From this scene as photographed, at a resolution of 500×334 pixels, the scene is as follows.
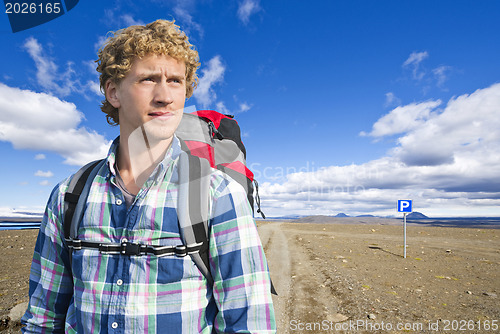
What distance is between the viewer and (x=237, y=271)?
1.34 meters

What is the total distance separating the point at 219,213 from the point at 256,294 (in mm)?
463

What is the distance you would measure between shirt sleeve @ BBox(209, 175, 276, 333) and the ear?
104 centimetres

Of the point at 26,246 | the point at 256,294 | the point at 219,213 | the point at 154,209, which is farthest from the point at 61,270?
the point at 26,246

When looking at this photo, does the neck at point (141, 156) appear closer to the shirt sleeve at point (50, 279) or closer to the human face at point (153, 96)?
the human face at point (153, 96)

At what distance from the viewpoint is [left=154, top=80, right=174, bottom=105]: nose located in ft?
5.39

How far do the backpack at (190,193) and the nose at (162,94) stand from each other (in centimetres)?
34

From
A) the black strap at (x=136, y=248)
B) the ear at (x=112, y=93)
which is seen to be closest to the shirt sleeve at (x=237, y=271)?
the black strap at (x=136, y=248)

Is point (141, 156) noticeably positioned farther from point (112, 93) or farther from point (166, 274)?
point (166, 274)

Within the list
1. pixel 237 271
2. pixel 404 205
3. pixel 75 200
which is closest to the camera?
pixel 237 271

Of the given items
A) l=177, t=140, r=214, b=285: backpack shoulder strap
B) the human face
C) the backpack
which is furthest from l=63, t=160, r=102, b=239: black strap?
l=177, t=140, r=214, b=285: backpack shoulder strap

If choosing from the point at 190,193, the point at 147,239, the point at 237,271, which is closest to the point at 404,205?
the point at 237,271

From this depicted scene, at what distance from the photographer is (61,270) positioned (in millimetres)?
1663

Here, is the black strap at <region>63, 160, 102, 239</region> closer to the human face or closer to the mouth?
the human face

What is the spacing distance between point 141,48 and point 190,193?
3.44 feet
